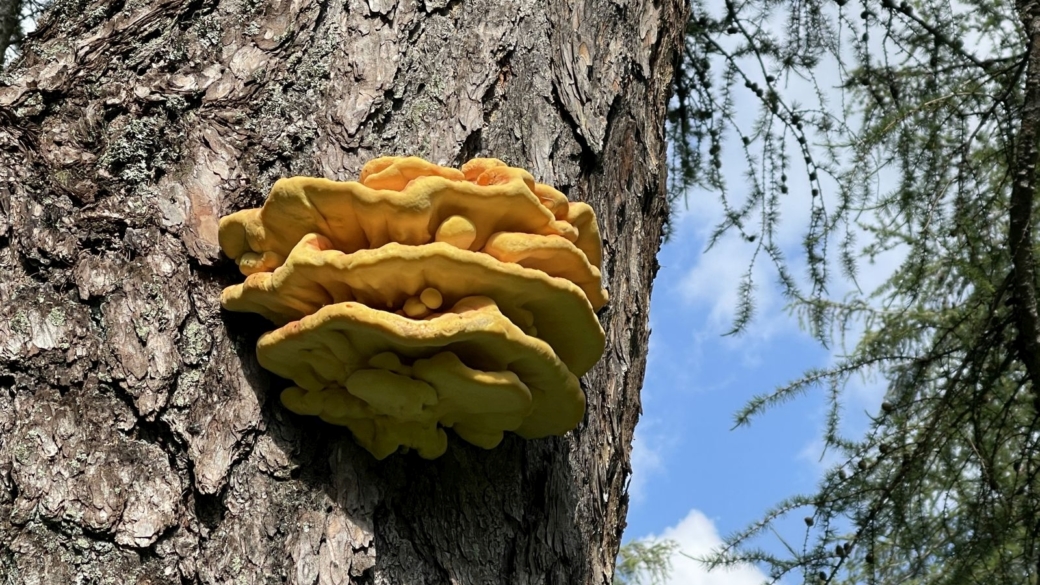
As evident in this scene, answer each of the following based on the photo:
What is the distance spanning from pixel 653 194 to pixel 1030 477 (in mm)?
2590

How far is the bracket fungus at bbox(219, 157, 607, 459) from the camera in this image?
151cm

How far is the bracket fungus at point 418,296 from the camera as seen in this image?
1.51m

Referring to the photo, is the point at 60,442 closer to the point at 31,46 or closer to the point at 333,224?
the point at 333,224

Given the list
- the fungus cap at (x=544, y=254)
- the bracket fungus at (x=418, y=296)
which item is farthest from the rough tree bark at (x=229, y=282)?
the fungus cap at (x=544, y=254)

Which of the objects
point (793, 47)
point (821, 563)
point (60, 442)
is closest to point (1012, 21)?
point (793, 47)

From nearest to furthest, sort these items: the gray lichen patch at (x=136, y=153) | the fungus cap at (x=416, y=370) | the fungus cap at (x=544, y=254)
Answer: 1. the fungus cap at (x=416, y=370)
2. the fungus cap at (x=544, y=254)
3. the gray lichen patch at (x=136, y=153)

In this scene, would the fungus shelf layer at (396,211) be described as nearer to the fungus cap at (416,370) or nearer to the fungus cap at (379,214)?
the fungus cap at (379,214)

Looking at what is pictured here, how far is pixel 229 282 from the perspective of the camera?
1.80m

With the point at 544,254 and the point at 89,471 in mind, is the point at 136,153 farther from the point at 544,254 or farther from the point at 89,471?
the point at 544,254

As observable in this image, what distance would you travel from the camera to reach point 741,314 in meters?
4.99

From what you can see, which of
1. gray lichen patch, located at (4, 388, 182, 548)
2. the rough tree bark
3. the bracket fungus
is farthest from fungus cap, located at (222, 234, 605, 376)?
gray lichen patch, located at (4, 388, 182, 548)

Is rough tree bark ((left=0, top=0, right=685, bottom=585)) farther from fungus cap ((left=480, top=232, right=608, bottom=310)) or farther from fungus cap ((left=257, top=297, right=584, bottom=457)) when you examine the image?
fungus cap ((left=480, top=232, right=608, bottom=310))

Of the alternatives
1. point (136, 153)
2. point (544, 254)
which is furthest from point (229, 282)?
point (544, 254)

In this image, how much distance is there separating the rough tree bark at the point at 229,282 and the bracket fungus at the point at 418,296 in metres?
0.11
